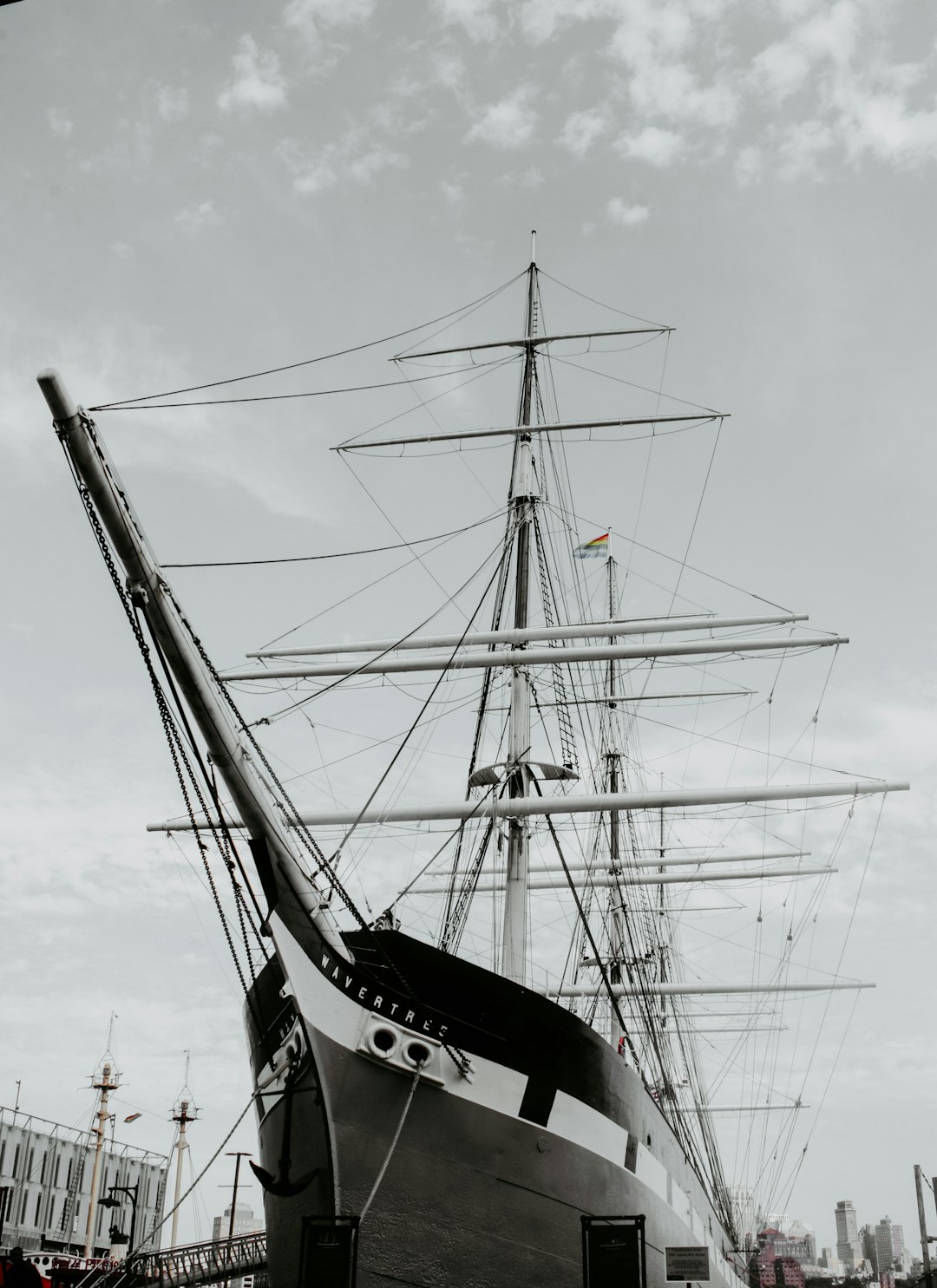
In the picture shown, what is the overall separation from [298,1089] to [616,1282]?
3.50 metres

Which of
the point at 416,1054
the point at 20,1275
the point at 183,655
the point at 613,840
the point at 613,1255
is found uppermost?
the point at 613,840

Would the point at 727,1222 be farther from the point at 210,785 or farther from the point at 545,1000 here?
the point at 210,785

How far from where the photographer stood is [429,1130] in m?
11.4

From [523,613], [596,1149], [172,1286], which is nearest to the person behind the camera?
Result: [596,1149]

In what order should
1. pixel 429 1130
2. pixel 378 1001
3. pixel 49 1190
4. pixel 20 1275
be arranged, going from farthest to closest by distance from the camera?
pixel 49 1190 < pixel 378 1001 < pixel 429 1130 < pixel 20 1275

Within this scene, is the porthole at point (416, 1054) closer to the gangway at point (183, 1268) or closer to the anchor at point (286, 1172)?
the anchor at point (286, 1172)

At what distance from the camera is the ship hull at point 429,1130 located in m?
11.3

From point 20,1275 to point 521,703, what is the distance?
38.1 ft

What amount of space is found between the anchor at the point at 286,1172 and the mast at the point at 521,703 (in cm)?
417

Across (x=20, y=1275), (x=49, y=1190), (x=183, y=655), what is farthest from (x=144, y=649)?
(x=49, y=1190)

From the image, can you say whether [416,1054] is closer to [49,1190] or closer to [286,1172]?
[286,1172]

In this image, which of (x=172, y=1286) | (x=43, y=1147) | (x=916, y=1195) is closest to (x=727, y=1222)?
(x=916, y=1195)

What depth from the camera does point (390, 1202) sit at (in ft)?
37.0

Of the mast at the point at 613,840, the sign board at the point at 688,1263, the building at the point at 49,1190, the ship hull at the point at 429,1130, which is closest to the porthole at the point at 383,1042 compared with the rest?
the ship hull at the point at 429,1130
